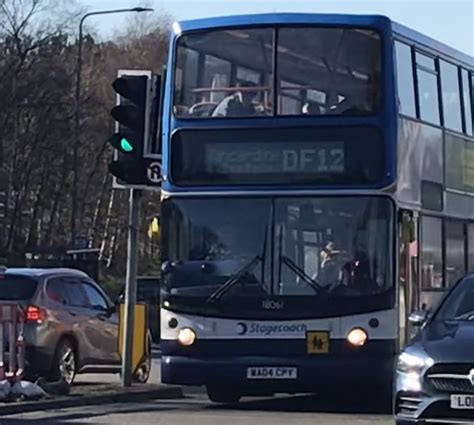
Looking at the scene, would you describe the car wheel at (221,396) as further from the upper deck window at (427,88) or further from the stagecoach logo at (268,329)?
the upper deck window at (427,88)

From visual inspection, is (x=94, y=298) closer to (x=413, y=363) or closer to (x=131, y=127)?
(x=131, y=127)

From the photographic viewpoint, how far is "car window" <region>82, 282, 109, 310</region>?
2277 centimetres

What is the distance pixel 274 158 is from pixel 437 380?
541 centimetres

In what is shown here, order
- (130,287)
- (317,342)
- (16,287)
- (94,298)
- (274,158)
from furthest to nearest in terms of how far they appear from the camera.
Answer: (94,298) → (16,287) → (130,287) → (274,158) → (317,342)

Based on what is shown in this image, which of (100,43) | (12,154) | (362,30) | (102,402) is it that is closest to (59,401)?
(102,402)

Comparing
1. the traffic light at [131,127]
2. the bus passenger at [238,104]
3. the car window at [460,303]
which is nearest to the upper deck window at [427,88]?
the bus passenger at [238,104]

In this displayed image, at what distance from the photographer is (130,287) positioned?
66.5 feet

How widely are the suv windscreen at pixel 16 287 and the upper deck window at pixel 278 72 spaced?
4458mm

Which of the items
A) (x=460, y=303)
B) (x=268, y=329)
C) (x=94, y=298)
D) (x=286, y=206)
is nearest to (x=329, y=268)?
(x=286, y=206)

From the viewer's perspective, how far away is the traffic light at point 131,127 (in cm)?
1958

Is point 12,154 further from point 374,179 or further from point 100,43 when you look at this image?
point 374,179

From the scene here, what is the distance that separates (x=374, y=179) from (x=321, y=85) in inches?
51.1

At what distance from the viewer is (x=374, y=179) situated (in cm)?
1745

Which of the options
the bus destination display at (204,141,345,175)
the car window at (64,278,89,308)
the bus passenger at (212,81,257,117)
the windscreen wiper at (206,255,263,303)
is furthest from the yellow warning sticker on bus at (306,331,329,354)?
the car window at (64,278,89,308)
